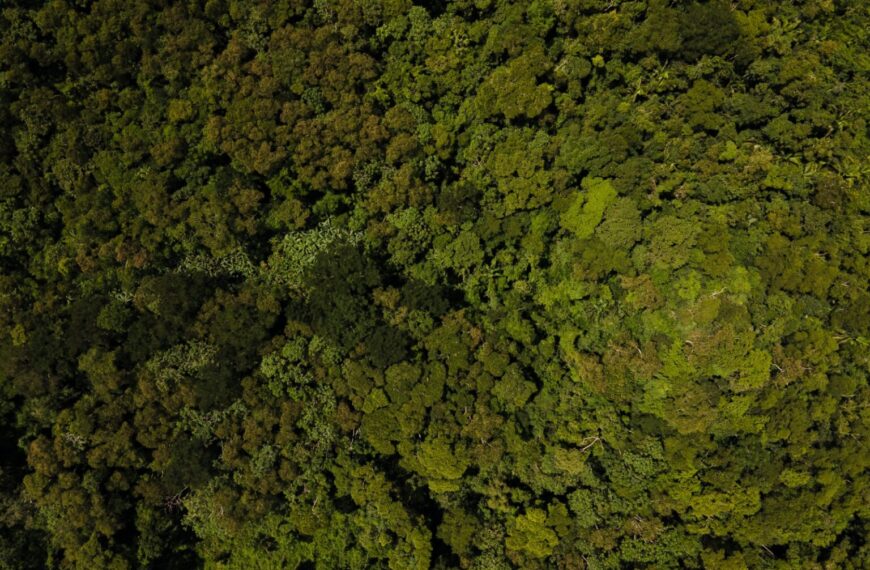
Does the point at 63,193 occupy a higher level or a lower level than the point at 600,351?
higher

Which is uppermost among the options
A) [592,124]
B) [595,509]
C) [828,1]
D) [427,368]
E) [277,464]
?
[828,1]

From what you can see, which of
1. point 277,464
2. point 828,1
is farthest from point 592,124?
point 277,464


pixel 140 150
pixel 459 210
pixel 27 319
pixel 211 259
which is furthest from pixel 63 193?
pixel 459 210

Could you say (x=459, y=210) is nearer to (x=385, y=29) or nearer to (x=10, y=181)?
(x=385, y=29)

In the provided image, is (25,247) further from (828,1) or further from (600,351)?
(828,1)

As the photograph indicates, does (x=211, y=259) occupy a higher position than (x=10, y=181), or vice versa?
(x=10, y=181)

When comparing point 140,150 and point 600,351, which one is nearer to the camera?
→ point 600,351
